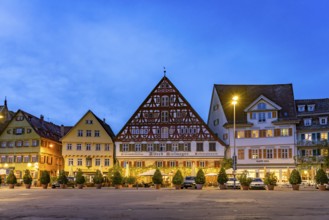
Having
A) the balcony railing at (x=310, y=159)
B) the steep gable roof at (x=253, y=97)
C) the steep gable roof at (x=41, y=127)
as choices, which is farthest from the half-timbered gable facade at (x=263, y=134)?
the steep gable roof at (x=41, y=127)

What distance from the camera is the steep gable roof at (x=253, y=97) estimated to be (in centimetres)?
7444

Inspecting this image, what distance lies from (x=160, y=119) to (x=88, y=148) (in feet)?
45.4

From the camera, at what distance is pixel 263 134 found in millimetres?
73375

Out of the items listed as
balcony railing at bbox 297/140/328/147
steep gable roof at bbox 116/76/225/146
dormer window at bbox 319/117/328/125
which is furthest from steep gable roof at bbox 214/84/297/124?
steep gable roof at bbox 116/76/225/146

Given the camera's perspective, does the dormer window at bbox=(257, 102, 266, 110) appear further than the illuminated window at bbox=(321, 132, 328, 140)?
Yes

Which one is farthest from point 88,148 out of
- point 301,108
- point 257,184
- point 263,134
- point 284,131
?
point 257,184

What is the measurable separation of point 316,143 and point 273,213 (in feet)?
187

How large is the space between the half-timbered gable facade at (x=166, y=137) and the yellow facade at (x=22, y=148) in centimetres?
1517

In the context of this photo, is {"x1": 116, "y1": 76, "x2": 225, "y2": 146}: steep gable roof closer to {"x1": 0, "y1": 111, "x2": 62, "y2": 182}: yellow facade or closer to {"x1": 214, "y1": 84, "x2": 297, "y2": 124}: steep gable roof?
{"x1": 214, "y1": 84, "x2": 297, "y2": 124}: steep gable roof

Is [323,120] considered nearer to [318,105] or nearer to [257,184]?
[318,105]

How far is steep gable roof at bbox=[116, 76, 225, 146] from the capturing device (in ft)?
248

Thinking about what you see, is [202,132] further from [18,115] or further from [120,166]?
[18,115]

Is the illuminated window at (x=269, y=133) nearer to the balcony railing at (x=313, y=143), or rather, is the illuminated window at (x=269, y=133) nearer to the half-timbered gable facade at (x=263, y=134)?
the half-timbered gable facade at (x=263, y=134)

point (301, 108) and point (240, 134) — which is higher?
point (301, 108)
